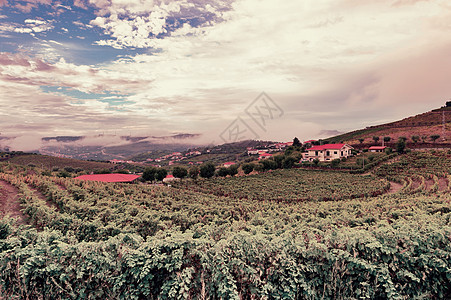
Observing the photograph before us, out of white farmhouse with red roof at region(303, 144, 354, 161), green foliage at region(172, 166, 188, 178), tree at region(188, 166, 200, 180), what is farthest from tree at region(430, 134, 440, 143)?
green foliage at region(172, 166, 188, 178)

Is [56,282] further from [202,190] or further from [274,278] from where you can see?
[202,190]

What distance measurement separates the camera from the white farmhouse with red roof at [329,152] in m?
90.1

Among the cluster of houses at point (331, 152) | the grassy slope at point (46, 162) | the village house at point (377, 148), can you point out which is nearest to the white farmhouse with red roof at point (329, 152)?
the cluster of houses at point (331, 152)

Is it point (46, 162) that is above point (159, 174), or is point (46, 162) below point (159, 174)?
above

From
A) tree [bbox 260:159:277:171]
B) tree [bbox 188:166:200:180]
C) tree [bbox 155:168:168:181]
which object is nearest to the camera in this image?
tree [bbox 155:168:168:181]

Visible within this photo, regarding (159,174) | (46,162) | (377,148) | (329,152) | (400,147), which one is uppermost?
(400,147)

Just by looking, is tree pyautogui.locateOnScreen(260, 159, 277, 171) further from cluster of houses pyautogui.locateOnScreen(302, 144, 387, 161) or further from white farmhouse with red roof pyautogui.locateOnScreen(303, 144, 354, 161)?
white farmhouse with red roof pyautogui.locateOnScreen(303, 144, 354, 161)

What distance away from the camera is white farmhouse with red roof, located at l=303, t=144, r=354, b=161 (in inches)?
3548

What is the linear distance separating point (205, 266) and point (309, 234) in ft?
10.1

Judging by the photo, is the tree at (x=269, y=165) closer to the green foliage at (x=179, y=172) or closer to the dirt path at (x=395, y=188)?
the green foliage at (x=179, y=172)

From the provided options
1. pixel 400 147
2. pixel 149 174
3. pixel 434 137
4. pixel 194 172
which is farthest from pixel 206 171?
pixel 434 137

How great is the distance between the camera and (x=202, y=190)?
55.5m

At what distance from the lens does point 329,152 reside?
305ft

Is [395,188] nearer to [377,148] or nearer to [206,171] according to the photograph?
[206,171]
